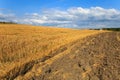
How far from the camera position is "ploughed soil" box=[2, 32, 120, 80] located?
41.7 ft

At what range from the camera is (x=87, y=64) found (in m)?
13.5

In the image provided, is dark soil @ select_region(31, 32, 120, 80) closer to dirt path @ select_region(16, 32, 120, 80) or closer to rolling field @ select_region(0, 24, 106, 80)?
dirt path @ select_region(16, 32, 120, 80)

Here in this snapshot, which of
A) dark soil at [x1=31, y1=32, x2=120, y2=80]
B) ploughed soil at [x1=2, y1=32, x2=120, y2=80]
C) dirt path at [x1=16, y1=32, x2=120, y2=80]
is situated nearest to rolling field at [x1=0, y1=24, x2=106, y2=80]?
ploughed soil at [x1=2, y1=32, x2=120, y2=80]

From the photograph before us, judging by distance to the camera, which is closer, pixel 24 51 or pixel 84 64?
pixel 84 64

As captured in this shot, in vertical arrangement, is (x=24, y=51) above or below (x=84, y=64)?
above

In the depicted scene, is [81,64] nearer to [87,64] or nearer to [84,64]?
[84,64]

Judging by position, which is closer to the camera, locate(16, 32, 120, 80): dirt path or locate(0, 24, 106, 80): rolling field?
locate(16, 32, 120, 80): dirt path

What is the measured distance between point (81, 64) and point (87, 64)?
0.89 ft

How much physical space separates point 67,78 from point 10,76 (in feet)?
10.9

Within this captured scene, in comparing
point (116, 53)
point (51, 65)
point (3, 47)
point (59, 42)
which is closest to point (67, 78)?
point (51, 65)

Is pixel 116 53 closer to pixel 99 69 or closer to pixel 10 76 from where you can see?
pixel 99 69

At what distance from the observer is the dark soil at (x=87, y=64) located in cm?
1268

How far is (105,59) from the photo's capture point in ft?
45.3

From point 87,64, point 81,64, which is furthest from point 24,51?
point 87,64
